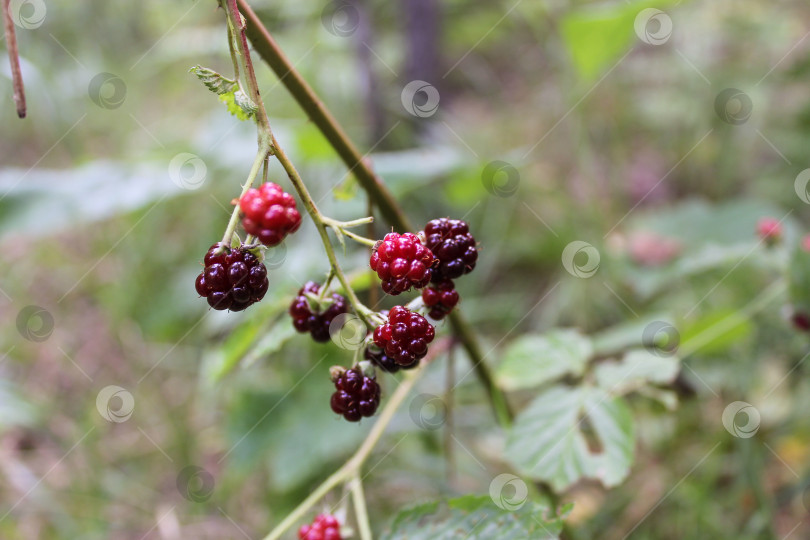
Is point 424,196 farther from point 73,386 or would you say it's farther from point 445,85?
point 73,386

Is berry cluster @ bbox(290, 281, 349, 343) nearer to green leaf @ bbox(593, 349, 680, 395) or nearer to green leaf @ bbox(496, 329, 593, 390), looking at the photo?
green leaf @ bbox(496, 329, 593, 390)

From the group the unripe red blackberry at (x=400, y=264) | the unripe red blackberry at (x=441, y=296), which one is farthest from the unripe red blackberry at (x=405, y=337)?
the unripe red blackberry at (x=441, y=296)

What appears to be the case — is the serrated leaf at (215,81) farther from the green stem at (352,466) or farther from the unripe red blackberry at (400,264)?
the green stem at (352,466)

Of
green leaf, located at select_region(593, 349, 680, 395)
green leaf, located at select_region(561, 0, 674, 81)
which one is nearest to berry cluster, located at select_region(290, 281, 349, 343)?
green leaf, located at select_region(593, 349, 680, 395)

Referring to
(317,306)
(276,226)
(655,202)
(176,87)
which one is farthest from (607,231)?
(176,87)

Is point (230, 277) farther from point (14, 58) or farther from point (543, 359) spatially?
point (543, 359)

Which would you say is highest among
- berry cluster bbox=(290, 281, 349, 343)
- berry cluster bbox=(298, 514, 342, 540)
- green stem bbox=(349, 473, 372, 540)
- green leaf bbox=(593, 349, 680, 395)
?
berry cluster bbox=(290, 281, 349, 343)
